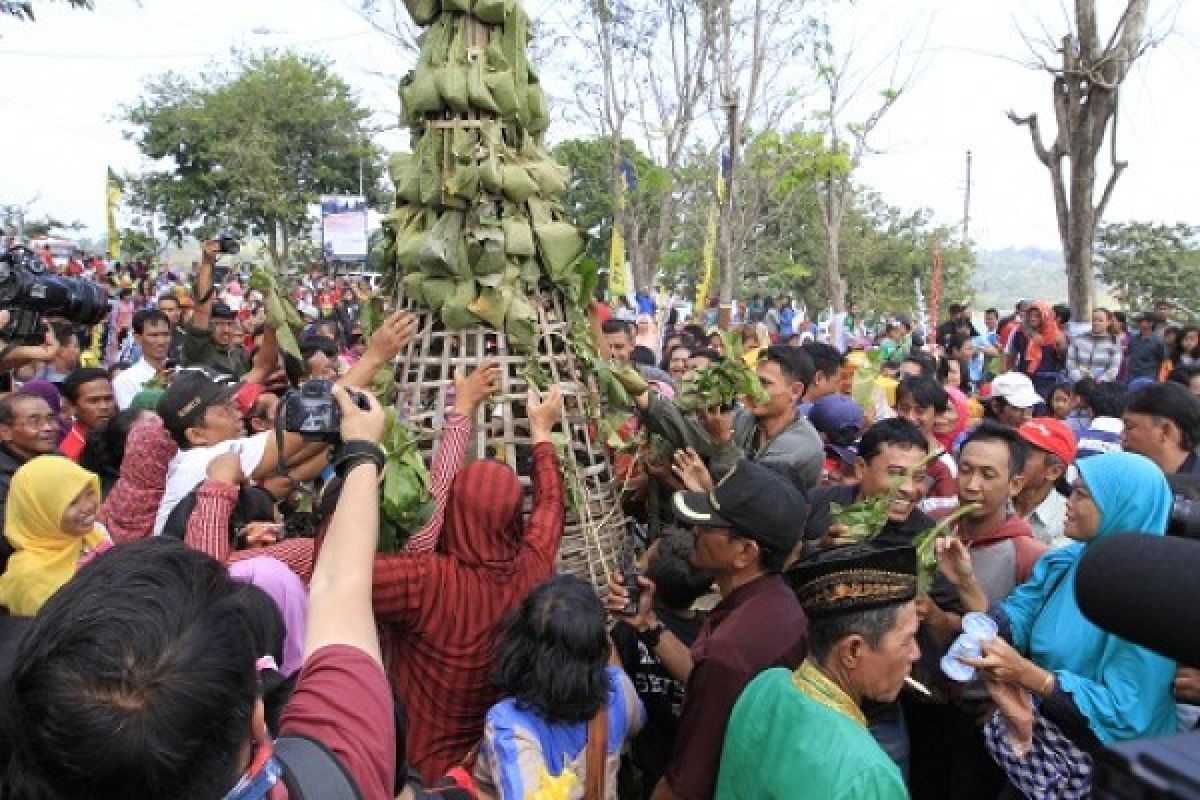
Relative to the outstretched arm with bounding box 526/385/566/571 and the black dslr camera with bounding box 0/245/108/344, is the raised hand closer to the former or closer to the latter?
the outstretched arm with bounding box 526/385/566/571

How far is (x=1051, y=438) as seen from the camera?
418 centimetres

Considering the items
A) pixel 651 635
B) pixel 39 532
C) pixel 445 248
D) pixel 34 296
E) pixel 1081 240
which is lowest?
pixel 651 635

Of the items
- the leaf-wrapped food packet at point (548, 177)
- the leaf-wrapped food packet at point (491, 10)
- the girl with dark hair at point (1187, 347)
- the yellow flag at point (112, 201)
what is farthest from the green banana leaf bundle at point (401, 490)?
the yellow flag at point (112, 201)

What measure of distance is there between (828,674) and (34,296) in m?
3.87

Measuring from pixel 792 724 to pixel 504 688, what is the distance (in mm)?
837

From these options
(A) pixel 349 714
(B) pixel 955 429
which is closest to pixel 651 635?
(A) pixel 349 714

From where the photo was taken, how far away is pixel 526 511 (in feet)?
10.8

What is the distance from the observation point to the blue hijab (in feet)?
7.84

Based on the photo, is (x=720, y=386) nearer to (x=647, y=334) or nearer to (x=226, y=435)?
(x=226, y=435)

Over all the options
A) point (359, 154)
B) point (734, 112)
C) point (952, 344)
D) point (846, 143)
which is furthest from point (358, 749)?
point (359, 154)

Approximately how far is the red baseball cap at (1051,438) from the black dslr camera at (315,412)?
3.04 meters

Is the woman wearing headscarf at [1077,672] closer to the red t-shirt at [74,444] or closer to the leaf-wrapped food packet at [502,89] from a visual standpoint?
the leaf-wrapped food packet at [502,89]

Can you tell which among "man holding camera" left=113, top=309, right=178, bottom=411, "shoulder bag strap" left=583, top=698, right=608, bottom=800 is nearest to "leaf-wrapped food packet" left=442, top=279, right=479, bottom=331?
"shoulder bag strap" left=583, top=698, right=608, bottom=800

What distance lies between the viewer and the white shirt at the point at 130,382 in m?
6.35
